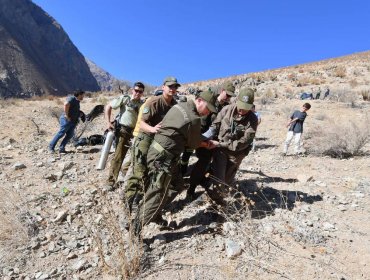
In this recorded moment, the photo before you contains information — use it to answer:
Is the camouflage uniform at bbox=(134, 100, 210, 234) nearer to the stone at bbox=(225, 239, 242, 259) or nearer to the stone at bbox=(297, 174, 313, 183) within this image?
the stone at bbox=(225, 239, 242, 259)

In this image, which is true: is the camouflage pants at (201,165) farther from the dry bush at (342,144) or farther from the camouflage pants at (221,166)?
the dry bush at (342,144)

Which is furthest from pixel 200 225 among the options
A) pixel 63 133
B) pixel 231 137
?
pixel 63 133

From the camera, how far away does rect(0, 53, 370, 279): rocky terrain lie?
3.11 meters

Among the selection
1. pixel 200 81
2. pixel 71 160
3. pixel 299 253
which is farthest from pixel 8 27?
pixel 299 253

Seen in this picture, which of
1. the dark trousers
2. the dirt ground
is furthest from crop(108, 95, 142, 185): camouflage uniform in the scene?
the dark trousers

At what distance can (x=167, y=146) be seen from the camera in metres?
3.40

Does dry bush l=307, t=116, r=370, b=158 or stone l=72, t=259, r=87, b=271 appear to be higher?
dry bush l=307, t=116, r=370, b=158

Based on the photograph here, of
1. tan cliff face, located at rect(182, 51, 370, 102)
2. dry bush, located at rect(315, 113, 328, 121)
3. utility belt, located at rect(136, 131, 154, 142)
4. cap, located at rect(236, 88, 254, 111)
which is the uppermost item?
tan cliff face, located at rect(182, 51, 370, 102)

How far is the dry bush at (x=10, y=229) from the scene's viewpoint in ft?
12.1

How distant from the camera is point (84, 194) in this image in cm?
501

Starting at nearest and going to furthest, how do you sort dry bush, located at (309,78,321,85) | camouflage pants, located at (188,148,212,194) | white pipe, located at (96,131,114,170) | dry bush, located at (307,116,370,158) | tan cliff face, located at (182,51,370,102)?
camouflage pants, located at (188,148,212,194) < white pipe, located at (96,131,114,170) < dry bush, located at (307,116,370,158) < tan cliff face, located at (182,51,370,102) < dry bush, located at (309,78,321,85)

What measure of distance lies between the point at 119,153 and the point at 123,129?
1.24 feet

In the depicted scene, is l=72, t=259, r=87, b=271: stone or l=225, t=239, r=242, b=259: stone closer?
l=225, t=239, r=242, b=259: stone

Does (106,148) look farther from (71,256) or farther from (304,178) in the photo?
(304,178)
